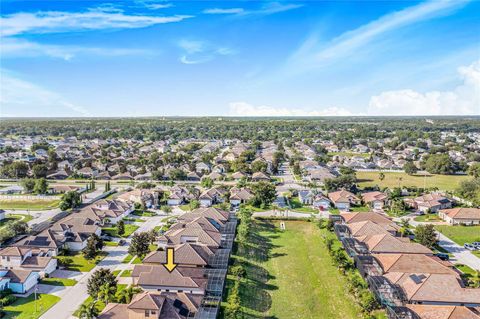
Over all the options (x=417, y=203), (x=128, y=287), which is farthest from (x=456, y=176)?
(x=128, y=287)

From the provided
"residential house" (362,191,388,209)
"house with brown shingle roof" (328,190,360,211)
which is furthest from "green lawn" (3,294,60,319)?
"residential house" (362,191,388,209)

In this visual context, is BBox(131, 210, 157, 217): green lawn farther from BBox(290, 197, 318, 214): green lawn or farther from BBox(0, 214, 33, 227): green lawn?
BBox(290, 197, 318, 214): green lawn

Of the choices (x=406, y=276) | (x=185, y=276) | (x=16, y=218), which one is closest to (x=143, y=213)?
(x=16, y=218)

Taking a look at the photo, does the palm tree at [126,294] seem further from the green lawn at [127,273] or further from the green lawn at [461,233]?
the green lawn at [461,233]

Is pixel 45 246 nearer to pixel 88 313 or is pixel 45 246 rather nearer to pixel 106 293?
pixel 106 293

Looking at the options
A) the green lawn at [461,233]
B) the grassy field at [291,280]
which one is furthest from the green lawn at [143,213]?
the green lawn at [461,233]
